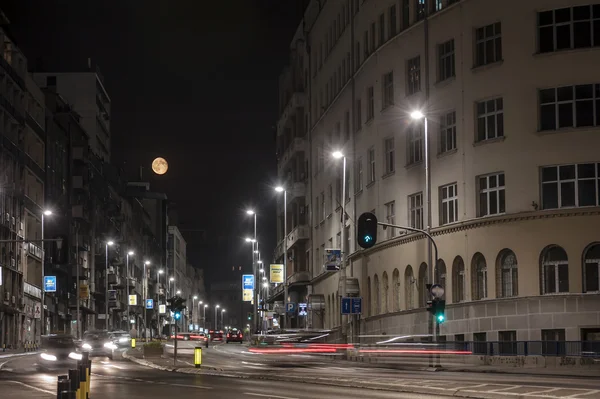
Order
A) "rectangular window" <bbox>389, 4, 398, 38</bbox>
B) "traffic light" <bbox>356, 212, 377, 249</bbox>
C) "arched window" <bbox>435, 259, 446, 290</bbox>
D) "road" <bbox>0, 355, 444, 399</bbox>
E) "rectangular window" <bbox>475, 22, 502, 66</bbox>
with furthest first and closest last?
"rectangular window" <bbox>389, 4, 398, 38</bbox>
"arched window" <bbox>435, 259, 446, 290</bbox>
"rectangular window" <bbox>475, 22, 502, 66</bbox>
"traffic light" <bbox>356, 212, 377, 249</bbox>
"road" <bbox>0, 355, 444, 399</bbox>

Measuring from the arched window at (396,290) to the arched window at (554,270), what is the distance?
41.5 feet

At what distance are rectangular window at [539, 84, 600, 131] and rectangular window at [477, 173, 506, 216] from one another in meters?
3.22

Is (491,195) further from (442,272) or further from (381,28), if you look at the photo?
(381,28)

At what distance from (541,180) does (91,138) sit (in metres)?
94.4

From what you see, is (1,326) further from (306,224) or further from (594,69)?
(594,69)

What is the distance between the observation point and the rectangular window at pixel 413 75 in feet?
184

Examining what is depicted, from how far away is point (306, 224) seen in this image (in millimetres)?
89062

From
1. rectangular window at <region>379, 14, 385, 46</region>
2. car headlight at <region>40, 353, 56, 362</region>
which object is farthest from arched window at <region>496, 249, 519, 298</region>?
car headlight at <region>40, 353, 56, 362</region>

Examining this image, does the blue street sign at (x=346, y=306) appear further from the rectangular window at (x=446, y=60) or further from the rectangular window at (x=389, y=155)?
the rectangular window at (x=446, y=60)

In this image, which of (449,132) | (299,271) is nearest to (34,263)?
(299,271)

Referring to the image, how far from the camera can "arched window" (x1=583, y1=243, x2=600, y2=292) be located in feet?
149

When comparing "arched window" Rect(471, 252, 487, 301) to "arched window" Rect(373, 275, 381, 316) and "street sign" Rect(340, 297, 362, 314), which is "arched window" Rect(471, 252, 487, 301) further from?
"arched window" Rect(373, 275, 381, 316)

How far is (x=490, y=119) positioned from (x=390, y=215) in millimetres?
11457

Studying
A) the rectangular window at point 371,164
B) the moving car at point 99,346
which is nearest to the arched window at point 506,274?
the rectangular window at point 371,164
